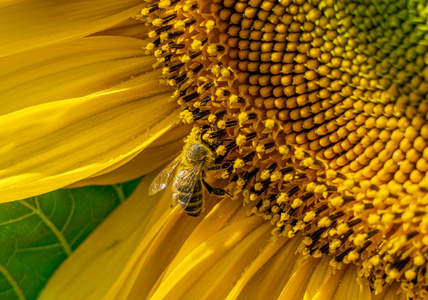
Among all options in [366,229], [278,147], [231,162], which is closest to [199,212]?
[231,162]

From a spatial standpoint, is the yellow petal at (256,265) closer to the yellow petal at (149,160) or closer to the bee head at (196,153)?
the bee head at (196,153)

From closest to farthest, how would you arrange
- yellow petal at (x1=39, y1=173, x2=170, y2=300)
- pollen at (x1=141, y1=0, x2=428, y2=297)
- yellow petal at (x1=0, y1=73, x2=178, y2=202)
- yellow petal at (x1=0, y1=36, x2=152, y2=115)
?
pollen at (x1=141, y1=0, x2=428, y2=297) → yellow petal at (x1=0, y1=73, x2=178, y2=202) → yellow petal at (x1=0, y1=36, x2=152, y2=115) → yellow petal at (x1=39, y1=173, x2=170, y2=300)

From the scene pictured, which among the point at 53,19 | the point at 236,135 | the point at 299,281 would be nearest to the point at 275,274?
the point at 299,281

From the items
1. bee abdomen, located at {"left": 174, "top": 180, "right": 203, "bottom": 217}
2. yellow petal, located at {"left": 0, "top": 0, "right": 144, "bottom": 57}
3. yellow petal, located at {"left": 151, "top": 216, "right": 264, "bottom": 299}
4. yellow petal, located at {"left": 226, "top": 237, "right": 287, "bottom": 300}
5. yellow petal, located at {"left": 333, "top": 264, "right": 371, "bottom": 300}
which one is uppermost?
yellow petal, located at {"left": 0, "top": 0, "right": 144, "bottom": 57}

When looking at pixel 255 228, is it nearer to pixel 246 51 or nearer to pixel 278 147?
pixel 278 147

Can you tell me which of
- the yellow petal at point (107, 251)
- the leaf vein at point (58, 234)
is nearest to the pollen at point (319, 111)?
the yellow petal at point (107, 251)

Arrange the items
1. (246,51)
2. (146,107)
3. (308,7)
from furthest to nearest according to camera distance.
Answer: (146,107) < (246,51) < (308,7)

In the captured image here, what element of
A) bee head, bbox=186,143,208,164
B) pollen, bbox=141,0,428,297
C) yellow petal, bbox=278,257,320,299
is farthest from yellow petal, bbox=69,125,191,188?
yellow petal, bbox=278,257,320,299

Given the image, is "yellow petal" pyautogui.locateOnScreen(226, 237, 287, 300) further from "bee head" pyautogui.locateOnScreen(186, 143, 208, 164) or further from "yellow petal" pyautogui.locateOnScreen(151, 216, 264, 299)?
"bee head" pyautogui.locateOnScreen(186, 143, 208, 164)

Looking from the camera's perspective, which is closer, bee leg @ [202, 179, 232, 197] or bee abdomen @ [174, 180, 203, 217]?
bee abdomen @ [174, 180, 203, 217]
